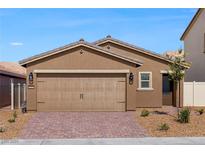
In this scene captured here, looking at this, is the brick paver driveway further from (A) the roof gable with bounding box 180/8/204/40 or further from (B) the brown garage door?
(A) the roof gable with bounding box 180/8/204/40

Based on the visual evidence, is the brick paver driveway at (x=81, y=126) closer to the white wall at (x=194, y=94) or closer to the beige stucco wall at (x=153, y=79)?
the beige stucco wall at (x=153, y=79)

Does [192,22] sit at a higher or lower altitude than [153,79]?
higher

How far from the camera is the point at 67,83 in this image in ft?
76.3

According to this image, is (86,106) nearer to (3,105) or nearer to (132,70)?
(132,70)

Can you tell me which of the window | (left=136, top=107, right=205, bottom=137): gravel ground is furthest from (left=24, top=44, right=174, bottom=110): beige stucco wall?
the window

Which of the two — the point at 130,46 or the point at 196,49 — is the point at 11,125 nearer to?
the point at 130,46

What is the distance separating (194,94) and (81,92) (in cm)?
868

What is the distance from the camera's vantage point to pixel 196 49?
32.1 metres

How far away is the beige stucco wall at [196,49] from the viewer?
100 ft

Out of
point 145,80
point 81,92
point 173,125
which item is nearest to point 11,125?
point 81,92

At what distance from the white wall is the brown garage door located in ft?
19.6
